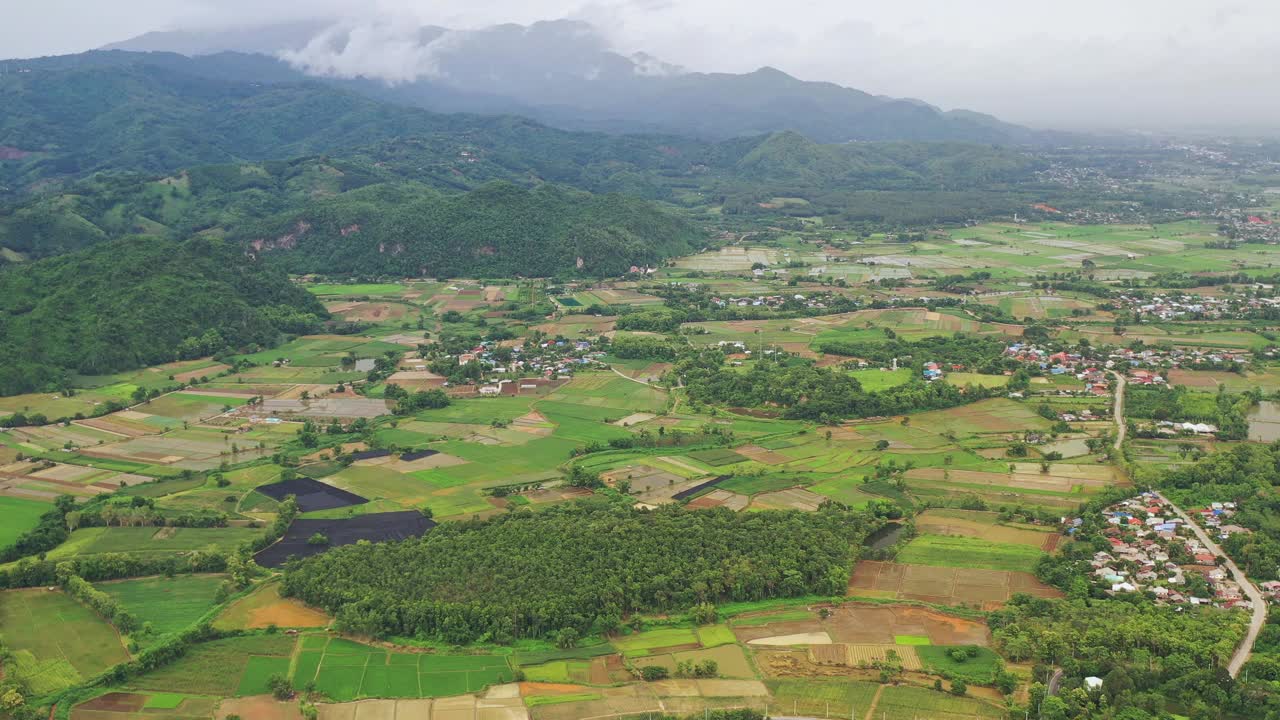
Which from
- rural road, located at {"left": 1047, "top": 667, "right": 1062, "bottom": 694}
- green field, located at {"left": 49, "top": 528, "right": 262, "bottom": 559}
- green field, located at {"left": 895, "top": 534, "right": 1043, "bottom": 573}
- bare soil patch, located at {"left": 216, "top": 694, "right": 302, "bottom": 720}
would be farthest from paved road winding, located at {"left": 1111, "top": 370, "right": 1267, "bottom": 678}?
green field, located at {"left": 49, "top": 528, "right": 262, "bottom": 559}

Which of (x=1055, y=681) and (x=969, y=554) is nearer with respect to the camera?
(x=1055, y=681)

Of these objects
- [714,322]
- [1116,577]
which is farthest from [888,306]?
[1116,577]

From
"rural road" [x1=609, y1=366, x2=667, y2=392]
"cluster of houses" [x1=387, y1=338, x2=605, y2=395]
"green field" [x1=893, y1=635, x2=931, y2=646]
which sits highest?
"cluster of houses" [x1=387, y1=338, x2=605, y2=395]

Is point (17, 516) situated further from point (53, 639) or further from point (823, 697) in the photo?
point (823, 697)

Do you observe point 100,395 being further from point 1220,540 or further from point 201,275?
point 1220,540

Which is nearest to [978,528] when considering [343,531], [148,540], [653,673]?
[653,673]

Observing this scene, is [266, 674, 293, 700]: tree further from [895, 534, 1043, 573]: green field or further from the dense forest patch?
[895, 534, 1043, 573]: green field
